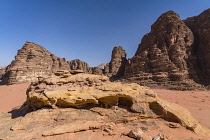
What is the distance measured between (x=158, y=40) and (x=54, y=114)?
4385 centimetres

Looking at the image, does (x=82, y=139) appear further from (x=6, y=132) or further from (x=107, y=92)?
(x=6, y=132)

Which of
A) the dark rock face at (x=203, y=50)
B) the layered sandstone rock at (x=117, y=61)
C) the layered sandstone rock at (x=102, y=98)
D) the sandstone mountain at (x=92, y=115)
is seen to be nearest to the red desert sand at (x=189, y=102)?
the layered sandstone rock at (x=102, y=98)

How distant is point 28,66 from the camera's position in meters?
40.6

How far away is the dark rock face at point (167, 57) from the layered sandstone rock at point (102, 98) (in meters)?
27.7

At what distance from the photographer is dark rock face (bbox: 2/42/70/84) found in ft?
122

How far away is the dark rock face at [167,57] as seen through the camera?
3073 centimetres

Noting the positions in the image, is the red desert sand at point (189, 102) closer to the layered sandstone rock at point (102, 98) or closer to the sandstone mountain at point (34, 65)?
the layered sandstone rock at point (102, 98)

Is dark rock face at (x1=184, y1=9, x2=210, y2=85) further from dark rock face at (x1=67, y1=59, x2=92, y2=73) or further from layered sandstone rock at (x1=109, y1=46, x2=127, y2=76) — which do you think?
→ dark rock face at (x1=67, y1=59, x2=92, y2=73)

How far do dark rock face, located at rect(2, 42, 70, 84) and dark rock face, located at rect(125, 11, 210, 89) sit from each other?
33500mm

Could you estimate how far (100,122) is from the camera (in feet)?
15.4

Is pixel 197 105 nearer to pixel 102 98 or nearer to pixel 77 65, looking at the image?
pixel 102 98

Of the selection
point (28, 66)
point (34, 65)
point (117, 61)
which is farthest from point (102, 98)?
point (117, 61)

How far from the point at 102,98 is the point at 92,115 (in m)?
0.99

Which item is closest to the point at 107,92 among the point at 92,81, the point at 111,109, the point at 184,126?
the point at 111,109
